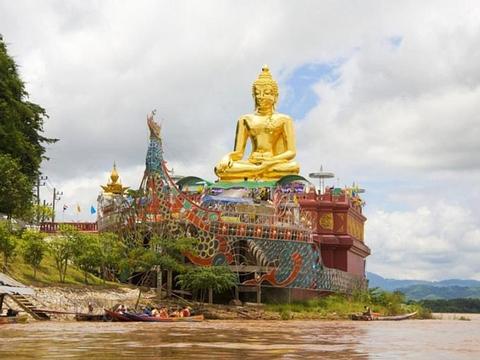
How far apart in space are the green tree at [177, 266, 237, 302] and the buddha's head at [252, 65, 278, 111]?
16.2 m

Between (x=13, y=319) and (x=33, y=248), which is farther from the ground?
(x=33, y=248)

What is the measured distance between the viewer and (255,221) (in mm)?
42031

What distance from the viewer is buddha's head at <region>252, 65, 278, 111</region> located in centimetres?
5425

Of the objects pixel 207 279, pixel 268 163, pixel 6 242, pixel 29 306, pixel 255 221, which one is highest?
pixel 268 163

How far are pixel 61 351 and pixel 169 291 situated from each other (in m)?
23.3

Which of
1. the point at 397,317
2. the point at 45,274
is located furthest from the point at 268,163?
the point at 45,274

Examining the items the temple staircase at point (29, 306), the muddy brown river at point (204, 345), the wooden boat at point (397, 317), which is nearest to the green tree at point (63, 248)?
the temple staircase at point (29, 306)

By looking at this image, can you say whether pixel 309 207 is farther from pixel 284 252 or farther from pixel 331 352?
pixel 331 352

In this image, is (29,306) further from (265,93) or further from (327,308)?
(265,93)

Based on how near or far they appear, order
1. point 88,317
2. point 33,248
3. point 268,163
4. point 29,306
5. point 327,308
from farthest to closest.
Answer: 1. point 268,163
2. point 327,308
3. point 33,248
4. point 88,317
5. point 29,306

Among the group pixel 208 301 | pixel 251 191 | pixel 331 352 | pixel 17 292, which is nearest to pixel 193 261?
pixel 208 301

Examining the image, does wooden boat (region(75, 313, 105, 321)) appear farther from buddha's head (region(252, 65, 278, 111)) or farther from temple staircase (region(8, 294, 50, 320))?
buddha's head (region(252, 65, 278, 111))

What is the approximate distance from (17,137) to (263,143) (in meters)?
17.6

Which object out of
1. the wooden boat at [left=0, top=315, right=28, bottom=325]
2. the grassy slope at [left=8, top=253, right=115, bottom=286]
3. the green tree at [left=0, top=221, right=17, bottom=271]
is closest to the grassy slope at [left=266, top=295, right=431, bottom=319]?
the grassy slope at [left=8, top=253, right=115, bottom=286]
